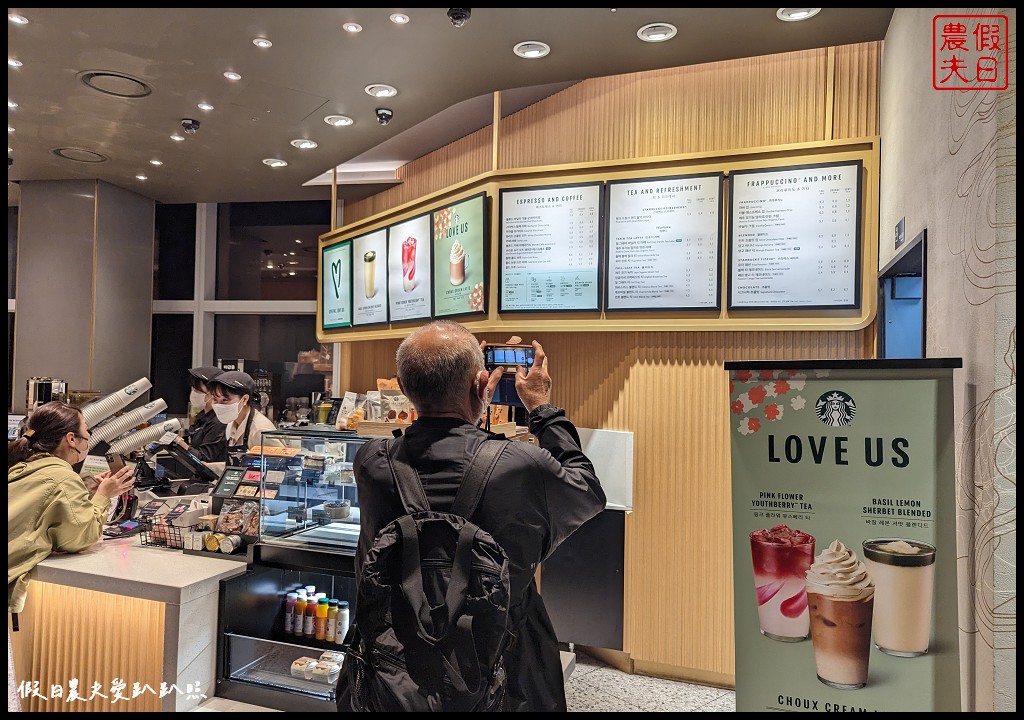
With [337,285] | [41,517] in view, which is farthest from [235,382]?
[41,517]

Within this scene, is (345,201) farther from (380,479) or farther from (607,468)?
(380,479)

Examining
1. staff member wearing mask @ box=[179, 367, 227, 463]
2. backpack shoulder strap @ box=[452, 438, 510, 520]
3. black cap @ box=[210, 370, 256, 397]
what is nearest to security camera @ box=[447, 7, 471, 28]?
backpack shoulder strap @ box=[452, 438, 510, 520]

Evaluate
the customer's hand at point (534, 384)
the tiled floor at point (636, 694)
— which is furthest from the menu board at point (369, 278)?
the customer's hand at point (534, 384)

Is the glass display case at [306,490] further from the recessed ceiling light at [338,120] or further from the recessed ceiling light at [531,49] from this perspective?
the recessed ceiling light at [338,120]

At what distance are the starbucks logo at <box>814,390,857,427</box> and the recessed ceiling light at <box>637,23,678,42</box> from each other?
210cm

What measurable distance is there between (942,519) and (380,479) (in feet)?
4.49

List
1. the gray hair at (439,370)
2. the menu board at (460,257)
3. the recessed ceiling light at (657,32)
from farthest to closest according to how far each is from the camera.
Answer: the menu board at (460,257) < the recessed ceiling light at (657,32) < the gray hair at (439,370)

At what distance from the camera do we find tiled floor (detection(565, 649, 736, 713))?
334 cm

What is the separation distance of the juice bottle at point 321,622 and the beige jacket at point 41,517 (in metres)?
1.04

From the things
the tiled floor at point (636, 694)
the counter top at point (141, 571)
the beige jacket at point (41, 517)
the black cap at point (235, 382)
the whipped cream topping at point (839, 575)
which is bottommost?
the tiled floor at point (636, 694)

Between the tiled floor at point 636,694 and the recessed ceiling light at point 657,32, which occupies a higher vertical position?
the recessed ceiling light at point 657,32

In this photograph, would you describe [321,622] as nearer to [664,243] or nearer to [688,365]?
[688,365]

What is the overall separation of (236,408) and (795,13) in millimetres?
4127

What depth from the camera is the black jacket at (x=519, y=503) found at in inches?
66.7
